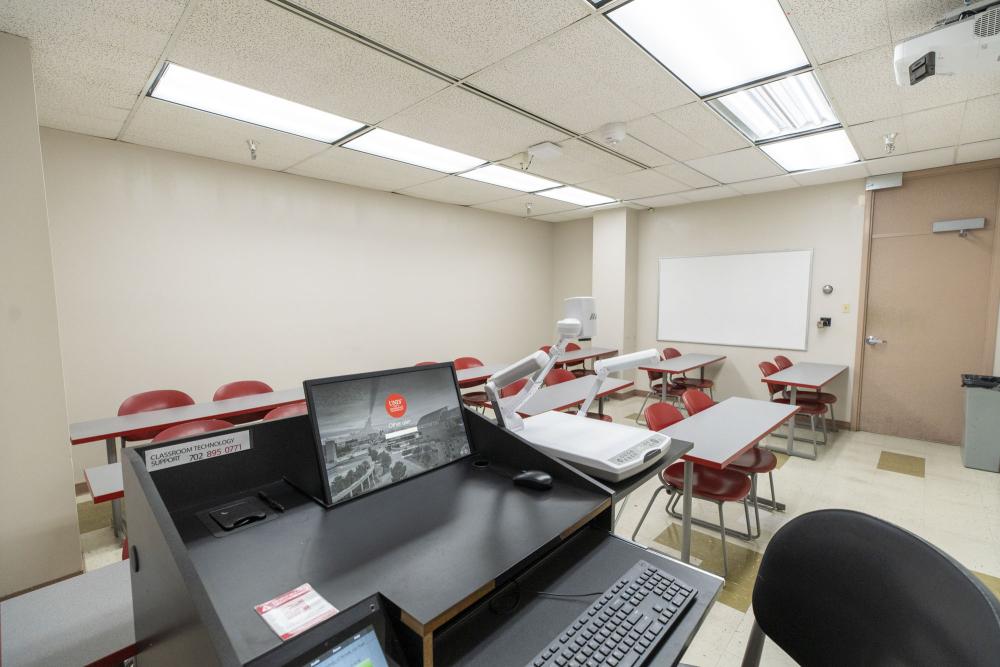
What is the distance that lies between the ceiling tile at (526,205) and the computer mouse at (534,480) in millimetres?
4571

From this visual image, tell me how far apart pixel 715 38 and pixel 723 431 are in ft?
6.92

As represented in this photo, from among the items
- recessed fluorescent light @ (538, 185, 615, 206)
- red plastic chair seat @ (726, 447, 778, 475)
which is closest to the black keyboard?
red plastic chair seat @ (726, 447, 778, 475)

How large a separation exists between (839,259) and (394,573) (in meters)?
5.77

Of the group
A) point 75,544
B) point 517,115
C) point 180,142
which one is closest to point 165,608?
point 75,544

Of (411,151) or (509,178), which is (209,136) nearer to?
(411,151)

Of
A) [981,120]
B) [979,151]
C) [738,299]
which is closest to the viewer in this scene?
[981,120]

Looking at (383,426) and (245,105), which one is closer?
(383,426)

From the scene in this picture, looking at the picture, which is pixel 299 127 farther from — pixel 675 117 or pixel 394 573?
pixel 394 573

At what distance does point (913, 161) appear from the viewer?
3922 mm

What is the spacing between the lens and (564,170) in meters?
4.12

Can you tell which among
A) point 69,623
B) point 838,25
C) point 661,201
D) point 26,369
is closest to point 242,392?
point 26,369

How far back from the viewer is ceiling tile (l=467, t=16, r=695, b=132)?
207 cm

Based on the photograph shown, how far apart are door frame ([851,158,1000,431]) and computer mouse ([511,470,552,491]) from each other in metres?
5.21

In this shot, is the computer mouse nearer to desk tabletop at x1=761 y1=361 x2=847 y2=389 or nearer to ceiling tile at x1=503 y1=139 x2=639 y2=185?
ceiling tile at x1=503 y1=139 x2=639 y2=185
